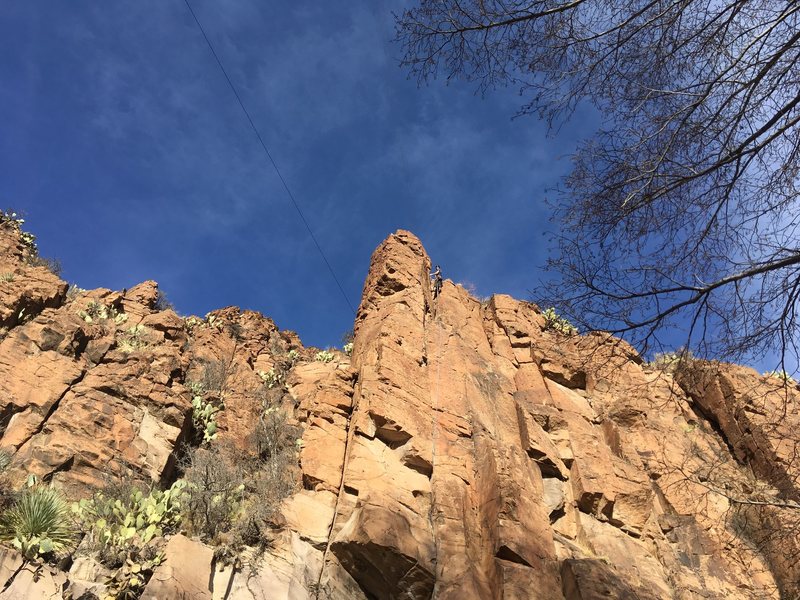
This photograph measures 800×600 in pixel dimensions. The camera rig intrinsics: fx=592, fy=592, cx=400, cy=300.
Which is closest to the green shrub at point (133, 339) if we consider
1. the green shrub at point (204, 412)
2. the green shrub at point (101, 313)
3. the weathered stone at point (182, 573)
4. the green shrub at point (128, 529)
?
the green shrub at point (101, 313)

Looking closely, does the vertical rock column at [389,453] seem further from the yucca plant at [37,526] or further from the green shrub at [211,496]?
the yucca plant at [37,526]

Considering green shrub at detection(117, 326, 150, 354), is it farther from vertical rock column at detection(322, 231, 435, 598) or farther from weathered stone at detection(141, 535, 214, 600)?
weathered stone at detection(141, 535, 214, 600)

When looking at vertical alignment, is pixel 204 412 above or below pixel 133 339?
below

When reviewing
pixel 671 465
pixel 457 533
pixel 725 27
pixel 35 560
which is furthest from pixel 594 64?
pixel 671 465

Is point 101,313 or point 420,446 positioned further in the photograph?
point 101,313

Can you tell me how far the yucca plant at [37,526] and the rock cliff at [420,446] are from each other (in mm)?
253

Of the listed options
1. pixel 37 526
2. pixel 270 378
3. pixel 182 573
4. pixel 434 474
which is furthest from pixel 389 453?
pixel 270 378

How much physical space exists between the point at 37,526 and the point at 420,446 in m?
6.04

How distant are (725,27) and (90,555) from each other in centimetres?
939

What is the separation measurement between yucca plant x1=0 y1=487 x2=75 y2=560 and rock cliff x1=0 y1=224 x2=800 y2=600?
0.83 ft

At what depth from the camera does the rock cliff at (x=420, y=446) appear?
336 inches

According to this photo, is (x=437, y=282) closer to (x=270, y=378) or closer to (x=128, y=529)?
(x=270, y=378)

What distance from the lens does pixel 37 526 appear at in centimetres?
712

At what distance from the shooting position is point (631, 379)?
1681cm
